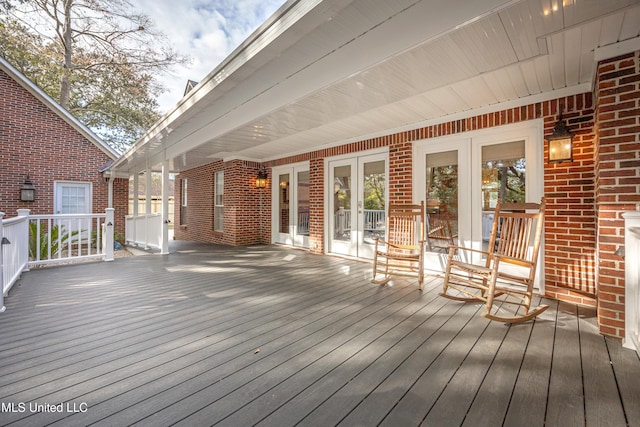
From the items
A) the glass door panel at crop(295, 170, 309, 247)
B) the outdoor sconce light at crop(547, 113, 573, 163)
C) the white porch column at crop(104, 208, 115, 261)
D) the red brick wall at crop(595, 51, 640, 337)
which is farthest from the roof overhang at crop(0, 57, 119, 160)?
the red brick wall at crop(595, 51, 640, 337)

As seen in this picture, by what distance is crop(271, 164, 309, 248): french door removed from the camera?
22.2ft

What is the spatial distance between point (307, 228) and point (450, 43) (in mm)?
5096

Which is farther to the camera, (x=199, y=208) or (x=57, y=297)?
(x=199, y=208)

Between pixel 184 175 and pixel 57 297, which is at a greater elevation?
pixel 184 175

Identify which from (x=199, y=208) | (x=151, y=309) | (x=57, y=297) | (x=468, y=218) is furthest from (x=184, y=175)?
(x=468, y=218)

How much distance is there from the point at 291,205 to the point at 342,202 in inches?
68.8

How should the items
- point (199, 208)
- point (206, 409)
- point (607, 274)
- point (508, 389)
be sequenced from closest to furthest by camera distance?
point (206, 409)
point (508, 389)
point (607, 274)
point (199, 208)

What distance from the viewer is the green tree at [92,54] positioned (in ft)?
27.8

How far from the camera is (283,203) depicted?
7.26m

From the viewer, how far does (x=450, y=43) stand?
2133 mm

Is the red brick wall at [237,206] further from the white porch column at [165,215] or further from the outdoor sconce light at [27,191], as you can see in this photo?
the outdoor sconce light at [27,191]

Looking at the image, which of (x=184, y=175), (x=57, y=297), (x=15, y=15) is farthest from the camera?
(x=184, y=175)

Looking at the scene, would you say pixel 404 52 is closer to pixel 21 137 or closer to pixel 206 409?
pixel 206 409

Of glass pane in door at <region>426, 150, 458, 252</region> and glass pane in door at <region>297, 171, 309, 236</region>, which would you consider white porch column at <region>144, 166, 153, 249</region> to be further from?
glass pane in door at <region>426, 150, 458, 252</region>
